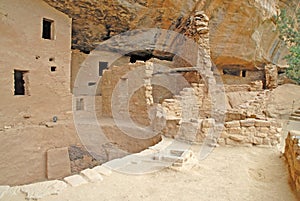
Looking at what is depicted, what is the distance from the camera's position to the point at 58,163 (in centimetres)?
699

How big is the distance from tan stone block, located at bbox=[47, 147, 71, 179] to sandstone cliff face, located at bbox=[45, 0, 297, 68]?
4042mm

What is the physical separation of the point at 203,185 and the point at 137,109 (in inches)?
168

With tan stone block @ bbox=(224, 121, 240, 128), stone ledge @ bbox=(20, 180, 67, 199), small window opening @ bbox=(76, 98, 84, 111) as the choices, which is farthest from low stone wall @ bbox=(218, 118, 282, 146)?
small window opening @ bbox=(76, 98, 84, 111)

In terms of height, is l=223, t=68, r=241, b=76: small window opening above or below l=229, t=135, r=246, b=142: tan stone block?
above

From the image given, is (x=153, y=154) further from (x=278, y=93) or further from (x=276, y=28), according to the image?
(x=276, y=28)

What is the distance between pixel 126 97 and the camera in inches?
284

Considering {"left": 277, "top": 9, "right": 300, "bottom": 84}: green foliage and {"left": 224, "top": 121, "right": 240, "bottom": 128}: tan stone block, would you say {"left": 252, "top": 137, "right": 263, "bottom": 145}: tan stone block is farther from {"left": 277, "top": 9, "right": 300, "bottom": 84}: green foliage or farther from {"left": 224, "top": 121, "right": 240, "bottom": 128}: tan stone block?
{"left": 277, "top": 9, "right": 300, "bottom": 84}: green foliage

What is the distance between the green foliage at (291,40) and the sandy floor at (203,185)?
25.0ft

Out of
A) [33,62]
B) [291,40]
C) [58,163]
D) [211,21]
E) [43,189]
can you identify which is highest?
[211,21]

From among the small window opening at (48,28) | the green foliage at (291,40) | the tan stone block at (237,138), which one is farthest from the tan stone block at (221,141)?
the green foliage at (291,40)

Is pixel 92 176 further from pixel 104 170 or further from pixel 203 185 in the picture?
pixel 203 185

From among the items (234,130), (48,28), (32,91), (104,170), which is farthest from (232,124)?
(48,28)

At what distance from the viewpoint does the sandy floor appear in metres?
2.45

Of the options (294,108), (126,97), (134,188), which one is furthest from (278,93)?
(134,188)
